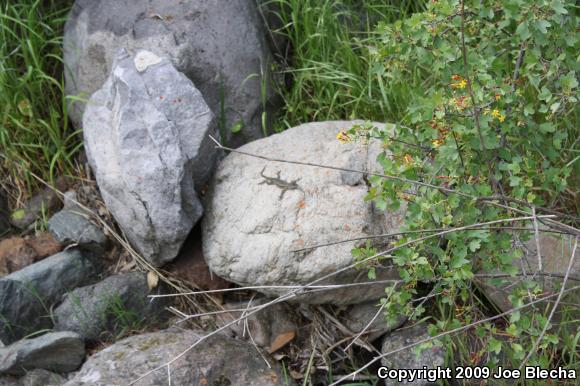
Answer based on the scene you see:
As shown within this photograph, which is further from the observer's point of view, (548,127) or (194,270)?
(194,270)

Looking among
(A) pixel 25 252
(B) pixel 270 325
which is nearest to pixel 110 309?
(A) pixel 25 252

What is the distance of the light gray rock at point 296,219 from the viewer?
3.26 meters

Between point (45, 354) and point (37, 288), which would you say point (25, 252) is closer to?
point (37, 288)

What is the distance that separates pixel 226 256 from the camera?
3.39 meters

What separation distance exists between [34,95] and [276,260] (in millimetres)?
1718

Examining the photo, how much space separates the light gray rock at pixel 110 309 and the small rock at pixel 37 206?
570 mm

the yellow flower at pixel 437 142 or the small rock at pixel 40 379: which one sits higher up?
the yellow flower at pixel 437 142

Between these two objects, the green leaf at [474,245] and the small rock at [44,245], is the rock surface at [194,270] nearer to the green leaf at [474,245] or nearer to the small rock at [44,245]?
the small rock at [44,245]

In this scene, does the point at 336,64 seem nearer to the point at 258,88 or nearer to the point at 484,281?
the point at 258,88

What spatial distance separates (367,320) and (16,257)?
170 cm

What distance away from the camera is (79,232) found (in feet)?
12.7

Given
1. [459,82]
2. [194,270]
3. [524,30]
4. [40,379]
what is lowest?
[40,379]

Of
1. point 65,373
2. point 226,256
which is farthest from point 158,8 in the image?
point 65,373

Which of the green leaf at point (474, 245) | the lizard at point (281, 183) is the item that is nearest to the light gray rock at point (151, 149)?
the lizard at point (281, 183)
